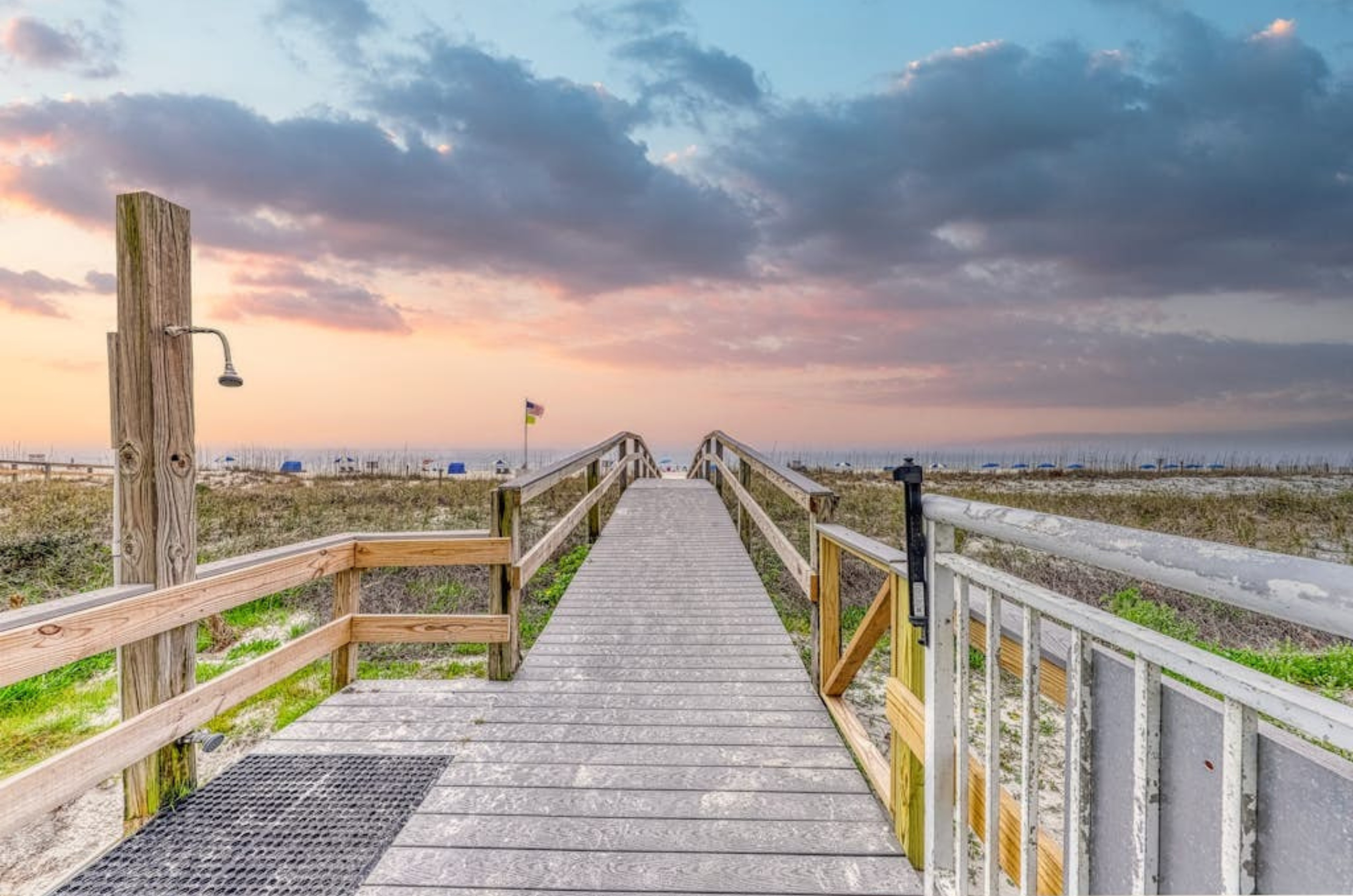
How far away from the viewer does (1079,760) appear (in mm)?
1047

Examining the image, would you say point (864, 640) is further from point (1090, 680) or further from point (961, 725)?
point (1090, 680)

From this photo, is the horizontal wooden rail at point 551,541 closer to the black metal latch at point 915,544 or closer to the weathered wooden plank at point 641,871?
the weathered wooden plank at point 641,871

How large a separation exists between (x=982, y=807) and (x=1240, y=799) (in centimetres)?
102

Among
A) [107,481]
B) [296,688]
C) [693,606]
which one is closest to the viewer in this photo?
[296,688]

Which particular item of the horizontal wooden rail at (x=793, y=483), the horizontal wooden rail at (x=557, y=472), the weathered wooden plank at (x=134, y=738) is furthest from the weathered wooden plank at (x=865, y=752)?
the weathered wooden plank at (x=134, y=738)

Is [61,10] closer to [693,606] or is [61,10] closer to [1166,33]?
[693,606]

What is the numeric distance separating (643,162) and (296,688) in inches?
761

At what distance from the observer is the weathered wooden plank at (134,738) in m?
1.79

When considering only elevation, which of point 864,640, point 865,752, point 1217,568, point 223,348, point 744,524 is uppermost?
point 223,348

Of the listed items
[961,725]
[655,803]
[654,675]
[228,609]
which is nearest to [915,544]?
[961,725]

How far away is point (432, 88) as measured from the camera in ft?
51.0

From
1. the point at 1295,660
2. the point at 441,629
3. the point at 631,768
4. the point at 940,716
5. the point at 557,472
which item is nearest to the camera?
the point at 940,716

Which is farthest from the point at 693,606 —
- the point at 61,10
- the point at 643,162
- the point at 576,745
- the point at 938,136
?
the point at 643,162

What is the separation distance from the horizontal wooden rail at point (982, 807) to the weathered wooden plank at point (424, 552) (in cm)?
236
